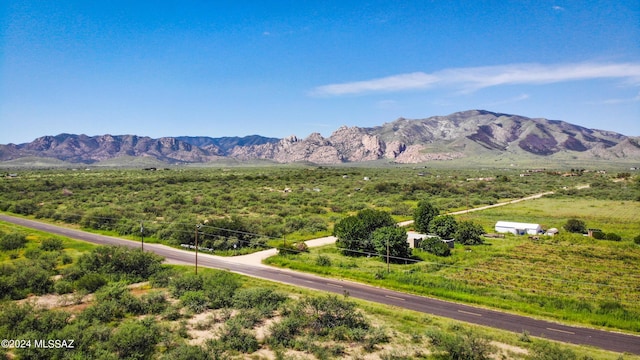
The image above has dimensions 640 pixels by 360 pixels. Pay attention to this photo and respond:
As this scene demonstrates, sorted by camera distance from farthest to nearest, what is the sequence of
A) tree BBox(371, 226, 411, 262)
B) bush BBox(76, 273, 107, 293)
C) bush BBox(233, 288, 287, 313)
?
tree BBox(371, 226, 411, 262) < bush BBox(76, 273, 107, 293) < bush BBox(233, 288, 287, 313)

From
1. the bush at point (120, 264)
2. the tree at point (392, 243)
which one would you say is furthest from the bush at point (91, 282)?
the tree at point (392, 243)

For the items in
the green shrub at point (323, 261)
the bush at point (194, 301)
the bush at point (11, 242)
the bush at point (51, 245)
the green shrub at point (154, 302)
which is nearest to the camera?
the green shrub at point (154, 302)

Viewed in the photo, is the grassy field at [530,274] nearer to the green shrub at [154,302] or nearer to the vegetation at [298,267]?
the vegetation at [298,267]

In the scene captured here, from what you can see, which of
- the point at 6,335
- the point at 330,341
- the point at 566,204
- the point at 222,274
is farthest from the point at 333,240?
the point at 566,204

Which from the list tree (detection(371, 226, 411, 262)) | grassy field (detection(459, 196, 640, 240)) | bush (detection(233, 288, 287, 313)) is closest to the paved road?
bush (detection(233, 288, 287, 313))

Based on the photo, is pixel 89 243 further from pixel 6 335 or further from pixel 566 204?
pixel 566 204

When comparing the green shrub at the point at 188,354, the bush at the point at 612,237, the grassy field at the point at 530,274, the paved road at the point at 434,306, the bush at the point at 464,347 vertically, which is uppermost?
the green shrub at the point at 188,354

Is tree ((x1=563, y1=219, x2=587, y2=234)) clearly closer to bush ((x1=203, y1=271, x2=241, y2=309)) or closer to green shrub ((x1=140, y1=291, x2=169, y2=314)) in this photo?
bush ((x1=203, y1=271, x2=241, y2=309))
